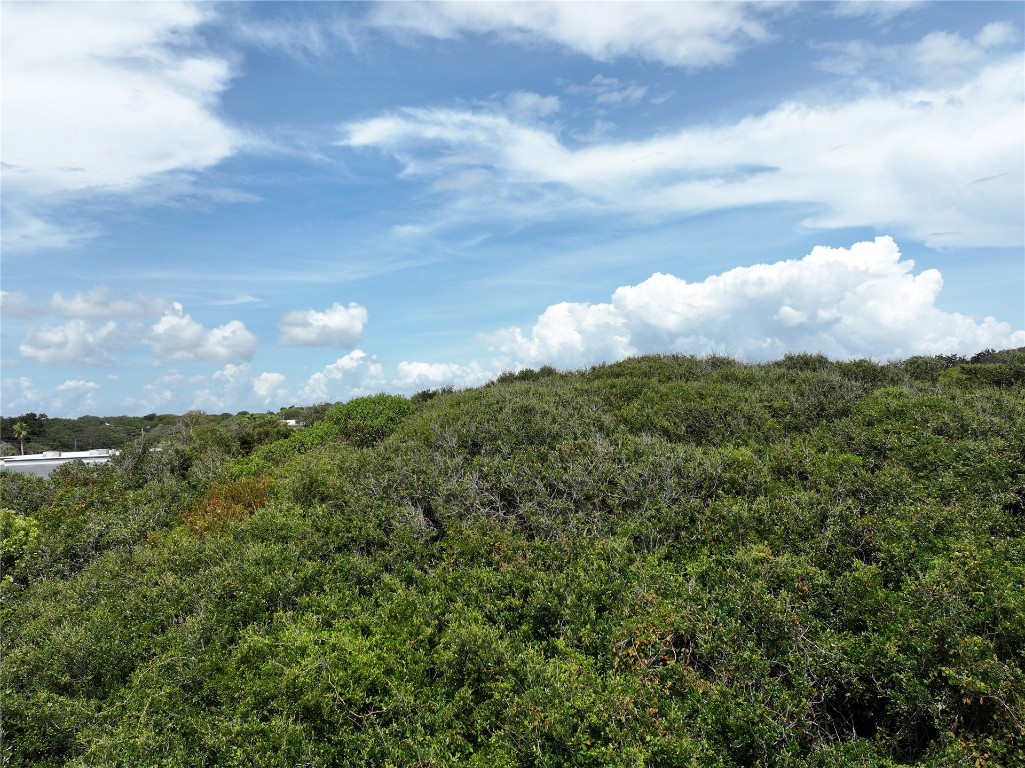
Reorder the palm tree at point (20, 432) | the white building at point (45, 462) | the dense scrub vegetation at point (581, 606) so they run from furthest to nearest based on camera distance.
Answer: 1. the palm tree at point (20, 432)
2. the white building at point (45, 462)
3. the dense scrub vegetation at point (581, 606)

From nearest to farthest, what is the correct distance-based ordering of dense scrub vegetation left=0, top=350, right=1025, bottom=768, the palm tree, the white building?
dense scrub vegetation left=0, top=350, right=1025, bottom=768 → the white building → the palm tree

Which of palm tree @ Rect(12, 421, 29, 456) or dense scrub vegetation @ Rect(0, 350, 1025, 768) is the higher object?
palm tree @ Rect(12, 421, 29, 456)

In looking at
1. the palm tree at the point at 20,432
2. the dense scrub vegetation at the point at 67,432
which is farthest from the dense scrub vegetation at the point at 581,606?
the palm tree at the point at 20,432

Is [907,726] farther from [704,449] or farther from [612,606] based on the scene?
[704,449]

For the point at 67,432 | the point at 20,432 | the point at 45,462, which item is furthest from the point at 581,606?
the point at 67,432

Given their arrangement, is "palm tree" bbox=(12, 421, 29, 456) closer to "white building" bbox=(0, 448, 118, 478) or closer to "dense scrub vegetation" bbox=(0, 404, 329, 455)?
"dense scrub vegetation" bbox=(0, 404, 329, 455)

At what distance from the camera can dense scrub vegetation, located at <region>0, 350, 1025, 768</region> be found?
511 cm

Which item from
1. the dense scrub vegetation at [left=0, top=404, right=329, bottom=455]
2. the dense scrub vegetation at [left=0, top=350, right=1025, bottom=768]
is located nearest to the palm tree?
the dense scrub vegetation at [left=0, top=404, right=329, bottom=455]

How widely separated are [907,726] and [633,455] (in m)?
5.52

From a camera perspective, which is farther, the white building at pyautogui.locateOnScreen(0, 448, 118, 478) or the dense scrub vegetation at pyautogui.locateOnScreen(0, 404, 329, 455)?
the dense scrub vegetation at pyautogui.locateOnScreen(0, 404, 329, 455)

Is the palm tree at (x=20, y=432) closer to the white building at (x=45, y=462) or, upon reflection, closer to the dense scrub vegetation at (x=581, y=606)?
the white building at (x=45, y=462)

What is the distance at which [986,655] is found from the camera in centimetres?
495

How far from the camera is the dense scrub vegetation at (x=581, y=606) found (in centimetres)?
511

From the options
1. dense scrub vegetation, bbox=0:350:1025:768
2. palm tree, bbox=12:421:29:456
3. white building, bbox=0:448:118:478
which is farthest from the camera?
palm tree, bbox=12:421:29:456
